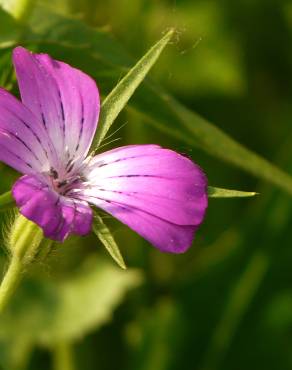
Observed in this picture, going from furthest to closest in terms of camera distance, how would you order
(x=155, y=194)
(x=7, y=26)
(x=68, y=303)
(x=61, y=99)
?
(x=68, y=303), (x=7, y=26), (x=61, y=99), (x=155, y=194)

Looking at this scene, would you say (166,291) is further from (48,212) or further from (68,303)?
(48,212)

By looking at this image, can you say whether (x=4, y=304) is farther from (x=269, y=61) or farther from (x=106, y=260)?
(x=269, y=61)

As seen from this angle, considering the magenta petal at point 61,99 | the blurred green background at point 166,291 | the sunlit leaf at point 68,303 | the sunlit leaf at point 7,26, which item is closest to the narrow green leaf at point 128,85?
the magenta petal at point 61,99

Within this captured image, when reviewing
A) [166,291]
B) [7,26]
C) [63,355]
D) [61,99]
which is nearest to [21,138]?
[61,99]

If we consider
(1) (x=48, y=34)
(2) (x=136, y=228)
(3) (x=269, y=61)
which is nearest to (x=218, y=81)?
(3) (x=269, y=61)

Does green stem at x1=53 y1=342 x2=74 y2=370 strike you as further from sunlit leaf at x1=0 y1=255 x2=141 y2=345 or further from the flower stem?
the flower stem

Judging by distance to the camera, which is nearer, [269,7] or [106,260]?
[106,260]

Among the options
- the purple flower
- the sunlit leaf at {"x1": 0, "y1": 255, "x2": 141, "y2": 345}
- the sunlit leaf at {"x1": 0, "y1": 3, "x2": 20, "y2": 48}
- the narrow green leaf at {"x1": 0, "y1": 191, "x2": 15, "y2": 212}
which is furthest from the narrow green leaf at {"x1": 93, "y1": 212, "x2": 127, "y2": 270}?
the sunlit leaf at {"x1": 0, "y1": 255, "x2": 141, "y2": 345}

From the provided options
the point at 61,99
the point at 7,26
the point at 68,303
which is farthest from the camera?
the point at 68,303
